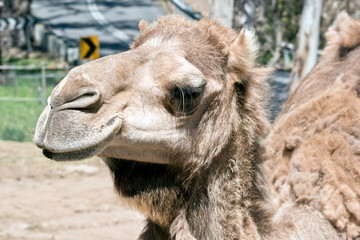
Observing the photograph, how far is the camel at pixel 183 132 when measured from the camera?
2.91 meters

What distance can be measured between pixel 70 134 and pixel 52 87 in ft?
33.0

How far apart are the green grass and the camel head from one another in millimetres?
8943

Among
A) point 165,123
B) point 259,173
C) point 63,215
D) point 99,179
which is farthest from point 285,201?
point 99,179

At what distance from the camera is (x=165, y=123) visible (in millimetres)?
3201

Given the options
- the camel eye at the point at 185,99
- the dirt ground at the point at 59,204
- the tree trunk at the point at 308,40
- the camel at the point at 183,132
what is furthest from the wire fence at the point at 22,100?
the camel eye at the point at 185,99

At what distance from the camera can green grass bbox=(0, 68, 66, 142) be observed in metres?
12.1

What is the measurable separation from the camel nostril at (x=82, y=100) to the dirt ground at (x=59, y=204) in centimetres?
352

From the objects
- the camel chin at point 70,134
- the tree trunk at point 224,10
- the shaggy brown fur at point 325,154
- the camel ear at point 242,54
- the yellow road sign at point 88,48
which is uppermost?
the camel ear at point 242,54

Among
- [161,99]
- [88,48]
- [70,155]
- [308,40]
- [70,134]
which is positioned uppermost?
[161,99]

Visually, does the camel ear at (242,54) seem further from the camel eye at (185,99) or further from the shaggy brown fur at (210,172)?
the camel eye at (185,99)

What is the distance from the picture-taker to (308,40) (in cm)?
1145

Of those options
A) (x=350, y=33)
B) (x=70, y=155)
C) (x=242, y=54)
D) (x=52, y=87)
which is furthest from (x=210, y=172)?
(x=52, y=87)

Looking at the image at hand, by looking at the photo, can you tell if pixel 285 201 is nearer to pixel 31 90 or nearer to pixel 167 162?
pixel 167 162

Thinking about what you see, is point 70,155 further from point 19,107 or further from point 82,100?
point 19,107
